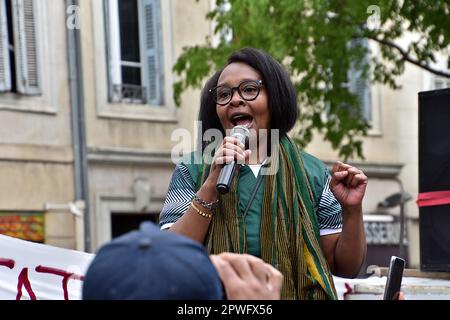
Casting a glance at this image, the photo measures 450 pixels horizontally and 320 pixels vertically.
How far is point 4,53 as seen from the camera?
13117mm

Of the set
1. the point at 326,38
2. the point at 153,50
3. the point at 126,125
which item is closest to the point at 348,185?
the point at 326,38

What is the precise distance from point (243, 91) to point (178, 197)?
0.37 m

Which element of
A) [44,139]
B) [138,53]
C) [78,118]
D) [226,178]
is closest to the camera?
[226,178]

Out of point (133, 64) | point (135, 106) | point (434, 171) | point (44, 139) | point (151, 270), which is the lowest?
point (44, 139)

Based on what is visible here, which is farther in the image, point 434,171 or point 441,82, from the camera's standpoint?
point 441,82

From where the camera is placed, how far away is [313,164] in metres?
3.69

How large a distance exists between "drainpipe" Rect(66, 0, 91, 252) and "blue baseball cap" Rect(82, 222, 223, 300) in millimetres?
11923

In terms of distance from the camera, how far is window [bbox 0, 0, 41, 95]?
13133 mm

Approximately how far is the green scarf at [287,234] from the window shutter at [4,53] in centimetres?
986

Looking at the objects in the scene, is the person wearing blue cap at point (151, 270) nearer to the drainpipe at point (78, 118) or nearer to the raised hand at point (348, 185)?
the raised hand at point (348, 185)

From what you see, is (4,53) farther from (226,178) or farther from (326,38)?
(226,178)

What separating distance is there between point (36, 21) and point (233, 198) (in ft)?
33.7
